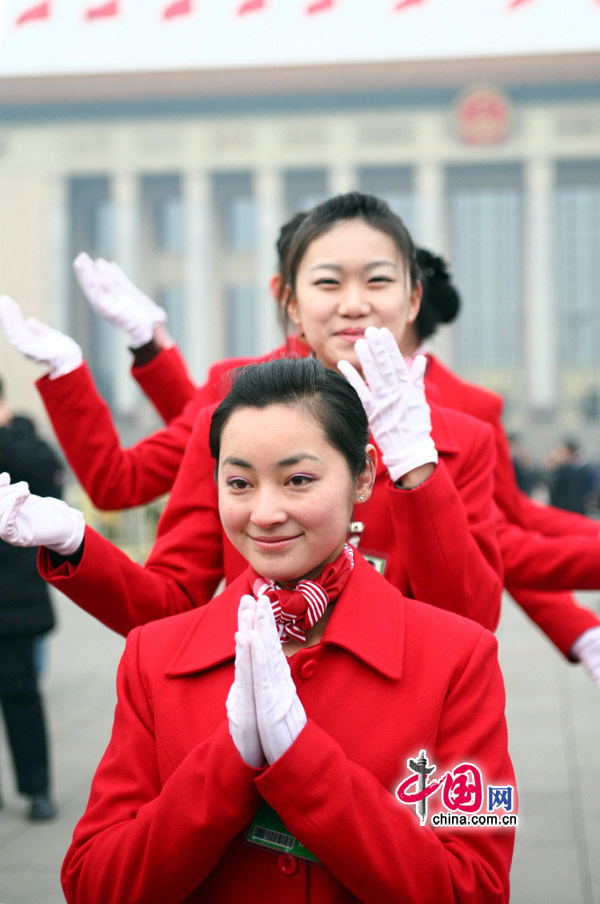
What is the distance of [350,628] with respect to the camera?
4.67ft

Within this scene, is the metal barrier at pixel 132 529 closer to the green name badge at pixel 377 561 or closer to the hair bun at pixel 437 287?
the hair bun at pixel 437 287

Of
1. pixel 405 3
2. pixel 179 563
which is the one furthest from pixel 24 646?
pixel 405 3

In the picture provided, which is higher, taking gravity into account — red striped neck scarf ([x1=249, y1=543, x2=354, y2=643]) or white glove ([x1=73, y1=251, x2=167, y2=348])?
white glove ([x1=73, y1=251, x2=167, y2=348])

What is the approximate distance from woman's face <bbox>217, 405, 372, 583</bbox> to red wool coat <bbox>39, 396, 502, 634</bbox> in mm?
329

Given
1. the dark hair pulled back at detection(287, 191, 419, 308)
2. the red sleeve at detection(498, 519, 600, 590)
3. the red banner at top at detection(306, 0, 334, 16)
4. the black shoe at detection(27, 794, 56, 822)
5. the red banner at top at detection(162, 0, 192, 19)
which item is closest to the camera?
the dark hair pulled back at detection(287, 191, 419, 308)

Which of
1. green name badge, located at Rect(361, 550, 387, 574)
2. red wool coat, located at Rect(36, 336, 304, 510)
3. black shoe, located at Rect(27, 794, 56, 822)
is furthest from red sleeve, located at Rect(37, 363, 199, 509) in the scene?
black shoe, located at Rect(27, 794, 56, 822)

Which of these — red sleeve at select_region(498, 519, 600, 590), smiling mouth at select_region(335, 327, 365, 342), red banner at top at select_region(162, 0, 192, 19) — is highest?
red banner at top at select_region(162, 0, 192, 19)

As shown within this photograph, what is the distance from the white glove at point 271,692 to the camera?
48.6 inches

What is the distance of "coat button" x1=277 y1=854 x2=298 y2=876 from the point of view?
1353 millimetres

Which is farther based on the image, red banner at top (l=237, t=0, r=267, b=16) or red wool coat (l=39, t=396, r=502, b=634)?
red banner at top (l=237, t=0, r=267, b=16)

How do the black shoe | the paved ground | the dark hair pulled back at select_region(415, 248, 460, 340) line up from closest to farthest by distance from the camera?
the dark hair pulled back at select_region(415, 248, 460, 340) → the paved ground → the black shoe

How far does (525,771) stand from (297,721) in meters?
3.54

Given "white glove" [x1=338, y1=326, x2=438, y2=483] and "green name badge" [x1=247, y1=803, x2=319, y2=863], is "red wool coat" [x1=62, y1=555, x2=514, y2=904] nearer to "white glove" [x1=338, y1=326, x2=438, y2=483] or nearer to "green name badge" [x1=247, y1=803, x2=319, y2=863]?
"green name badge" [x1=247, y1=803, x2=319, y2=863]

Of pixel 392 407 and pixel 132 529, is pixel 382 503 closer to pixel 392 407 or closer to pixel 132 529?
pixel 392 407
